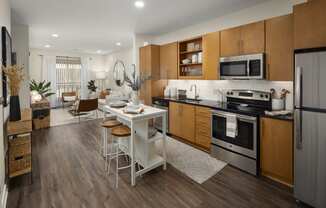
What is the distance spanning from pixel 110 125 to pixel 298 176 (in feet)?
8.76

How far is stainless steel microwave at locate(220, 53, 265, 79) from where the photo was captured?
10.0ft

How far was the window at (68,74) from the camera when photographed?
9531mm

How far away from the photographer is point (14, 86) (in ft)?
8.84

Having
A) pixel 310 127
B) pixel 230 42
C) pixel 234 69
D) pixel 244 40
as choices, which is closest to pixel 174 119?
pixel 234 69

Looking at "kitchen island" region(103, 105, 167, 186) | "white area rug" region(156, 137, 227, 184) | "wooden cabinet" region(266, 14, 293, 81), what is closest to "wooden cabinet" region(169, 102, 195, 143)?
"white area rug" region(156, 137, 227, 184)

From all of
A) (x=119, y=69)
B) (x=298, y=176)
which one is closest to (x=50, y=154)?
(x=298, y=176)

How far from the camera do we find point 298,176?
7.30 feet

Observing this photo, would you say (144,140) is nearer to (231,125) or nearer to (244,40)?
(231,125)

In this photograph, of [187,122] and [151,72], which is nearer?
[187,122]

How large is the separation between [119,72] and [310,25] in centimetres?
846

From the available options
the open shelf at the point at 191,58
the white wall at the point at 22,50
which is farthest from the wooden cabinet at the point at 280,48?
the white wall at the point at 22,50

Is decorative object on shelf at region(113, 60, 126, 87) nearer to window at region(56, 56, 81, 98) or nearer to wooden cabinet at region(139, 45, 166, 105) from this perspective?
window at region(56, 56, 81, 98)

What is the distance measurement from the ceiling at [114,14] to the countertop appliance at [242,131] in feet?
5.71

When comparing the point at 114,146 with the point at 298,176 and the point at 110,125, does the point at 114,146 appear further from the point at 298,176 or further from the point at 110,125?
the point at 298,176
